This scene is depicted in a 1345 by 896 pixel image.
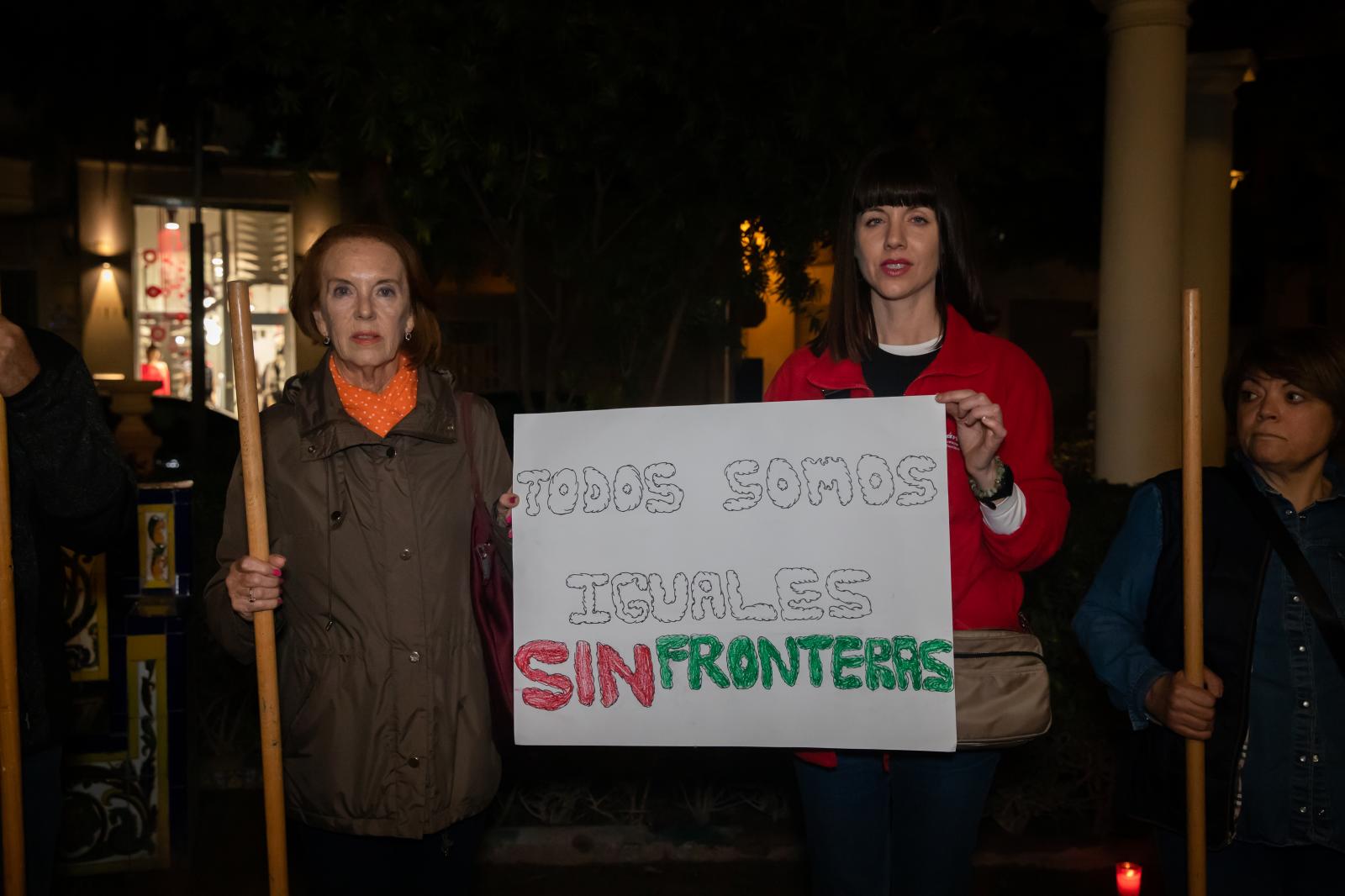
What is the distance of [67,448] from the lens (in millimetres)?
2105

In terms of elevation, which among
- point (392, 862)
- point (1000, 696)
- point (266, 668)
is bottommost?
point (392, 862)

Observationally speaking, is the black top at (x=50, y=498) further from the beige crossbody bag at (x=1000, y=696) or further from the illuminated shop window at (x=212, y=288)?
the illuminated shop window at (x=212, y=288)

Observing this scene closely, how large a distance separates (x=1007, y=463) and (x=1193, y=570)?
15.2 inches

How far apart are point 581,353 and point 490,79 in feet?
7.14

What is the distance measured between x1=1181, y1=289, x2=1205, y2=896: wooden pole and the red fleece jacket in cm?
24

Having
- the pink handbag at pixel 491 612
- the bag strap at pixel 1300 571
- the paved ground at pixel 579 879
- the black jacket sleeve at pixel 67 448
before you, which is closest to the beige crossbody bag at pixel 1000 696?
the bag strap at pixel 1300 571

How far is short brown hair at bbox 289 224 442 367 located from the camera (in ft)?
7.60

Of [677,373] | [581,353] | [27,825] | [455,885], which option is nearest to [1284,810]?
[455,885]

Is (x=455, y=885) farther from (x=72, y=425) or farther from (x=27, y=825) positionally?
(x=72, y=425)

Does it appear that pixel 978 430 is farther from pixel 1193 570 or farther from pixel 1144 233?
pixel 1144 233

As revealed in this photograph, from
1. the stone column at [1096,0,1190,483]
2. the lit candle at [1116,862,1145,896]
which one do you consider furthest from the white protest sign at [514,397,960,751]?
the stone column at [1096,0,1190,483]

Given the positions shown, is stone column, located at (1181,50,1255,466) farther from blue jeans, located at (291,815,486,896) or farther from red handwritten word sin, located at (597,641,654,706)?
blue jeans, located at (291,815,486,896)

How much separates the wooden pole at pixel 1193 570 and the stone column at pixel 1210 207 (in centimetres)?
652

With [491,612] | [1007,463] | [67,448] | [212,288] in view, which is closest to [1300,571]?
[1007,463]
